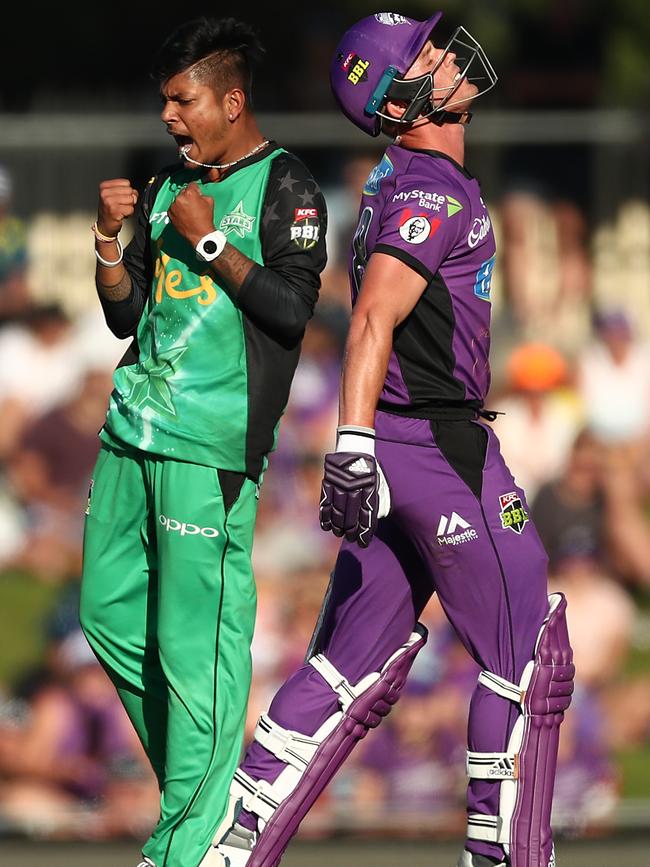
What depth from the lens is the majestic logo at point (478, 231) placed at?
462cm

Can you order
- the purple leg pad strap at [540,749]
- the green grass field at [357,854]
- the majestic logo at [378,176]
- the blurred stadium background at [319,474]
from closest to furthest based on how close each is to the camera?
the purple leg pad strap at [540,749]
the majestic logo at [378,176]
the green grass field at [357,854]
the blurred stadium background at [319,474]

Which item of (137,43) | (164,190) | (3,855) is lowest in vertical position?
(3,855)

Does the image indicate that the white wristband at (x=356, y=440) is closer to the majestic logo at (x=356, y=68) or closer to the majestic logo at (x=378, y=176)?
the majestic logo at (x=378, y=176)

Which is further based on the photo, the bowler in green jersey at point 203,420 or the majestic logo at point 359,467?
the bowler in green jersey at point 203,420

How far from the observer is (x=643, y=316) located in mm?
7750

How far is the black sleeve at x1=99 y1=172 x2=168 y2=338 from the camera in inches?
188

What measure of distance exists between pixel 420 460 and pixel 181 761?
99 cm

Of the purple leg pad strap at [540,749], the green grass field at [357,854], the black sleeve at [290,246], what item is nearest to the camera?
the black sleeve at [290,246]

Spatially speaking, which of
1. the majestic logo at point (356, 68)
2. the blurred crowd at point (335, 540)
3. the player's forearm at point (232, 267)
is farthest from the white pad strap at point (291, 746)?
the blurred crowd at point (335, 540)

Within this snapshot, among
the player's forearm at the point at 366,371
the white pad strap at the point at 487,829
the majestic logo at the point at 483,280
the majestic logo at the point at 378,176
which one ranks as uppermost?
the majestic logo at the point at 378,176

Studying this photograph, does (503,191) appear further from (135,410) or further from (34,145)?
(135,410)

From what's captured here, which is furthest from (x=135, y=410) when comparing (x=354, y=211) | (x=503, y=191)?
(x=503, y=191)

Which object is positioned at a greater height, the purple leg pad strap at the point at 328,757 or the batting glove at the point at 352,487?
the batting glove at the point at 352,487

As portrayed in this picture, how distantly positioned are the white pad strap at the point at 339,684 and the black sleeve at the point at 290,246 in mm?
918
